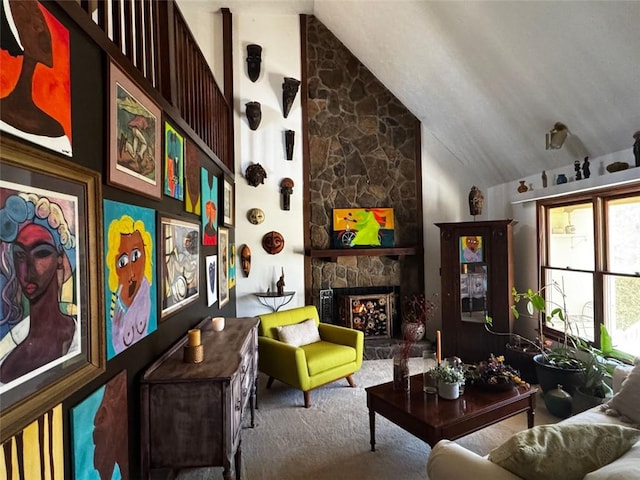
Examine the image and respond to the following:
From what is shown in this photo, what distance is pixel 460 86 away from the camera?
3781 millimetres

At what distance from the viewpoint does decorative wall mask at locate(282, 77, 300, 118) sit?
4.38 metres

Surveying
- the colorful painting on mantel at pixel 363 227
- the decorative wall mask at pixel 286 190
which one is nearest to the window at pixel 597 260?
the colorful painting on mantel at pixel 363 227

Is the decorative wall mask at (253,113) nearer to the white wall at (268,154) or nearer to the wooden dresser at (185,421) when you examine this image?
the white wall at (268,154)

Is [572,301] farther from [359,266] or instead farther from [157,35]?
[157,35]

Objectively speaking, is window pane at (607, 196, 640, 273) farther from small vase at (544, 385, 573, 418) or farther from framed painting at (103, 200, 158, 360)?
framed painting at (103, 200, 158, 360)

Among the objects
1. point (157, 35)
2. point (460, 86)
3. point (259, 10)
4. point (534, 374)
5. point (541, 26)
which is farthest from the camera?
point (259, 10)

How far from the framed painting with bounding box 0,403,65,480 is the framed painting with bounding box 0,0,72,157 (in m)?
0.80

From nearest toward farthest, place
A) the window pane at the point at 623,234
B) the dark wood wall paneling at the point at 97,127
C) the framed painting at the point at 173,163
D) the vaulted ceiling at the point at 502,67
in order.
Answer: the dark wood wall paneling at the point at 97,127
the framed painting at the point at 173,163
the vaulted ceiling at the point at 502,67
the window pane at the point at 623,234

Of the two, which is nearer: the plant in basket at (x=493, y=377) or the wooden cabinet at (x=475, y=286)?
the plant in basket at (x=493, y=377)

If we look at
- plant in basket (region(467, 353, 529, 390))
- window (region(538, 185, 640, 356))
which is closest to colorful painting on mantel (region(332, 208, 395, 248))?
window (region(538, 185, 640, 356))

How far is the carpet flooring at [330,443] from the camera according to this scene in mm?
2238

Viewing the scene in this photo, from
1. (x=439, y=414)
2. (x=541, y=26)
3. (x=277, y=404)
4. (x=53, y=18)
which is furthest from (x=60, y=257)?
(x=541, y=26)

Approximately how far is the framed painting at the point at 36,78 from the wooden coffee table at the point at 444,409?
2215 mm

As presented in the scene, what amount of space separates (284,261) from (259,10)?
10.6ft
